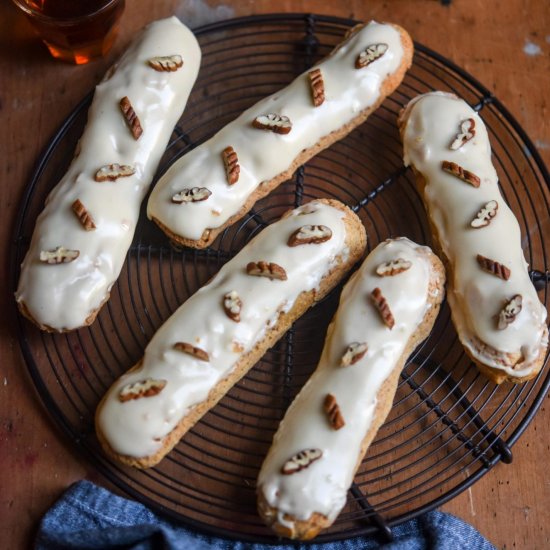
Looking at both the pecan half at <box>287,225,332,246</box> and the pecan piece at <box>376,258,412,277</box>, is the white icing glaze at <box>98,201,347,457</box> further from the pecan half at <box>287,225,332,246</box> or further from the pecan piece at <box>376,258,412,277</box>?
the pecan piece at <box>376,258,412,277</box>

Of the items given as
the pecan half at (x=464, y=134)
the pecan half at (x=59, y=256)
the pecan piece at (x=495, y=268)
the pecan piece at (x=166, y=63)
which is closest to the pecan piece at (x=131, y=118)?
the pecan piece at (x=166, y=63)

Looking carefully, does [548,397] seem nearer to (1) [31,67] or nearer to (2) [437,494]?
(2) [437,494]

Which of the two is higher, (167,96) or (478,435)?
(167,96)

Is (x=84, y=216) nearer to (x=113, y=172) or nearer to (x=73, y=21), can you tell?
(x=113, y=172)

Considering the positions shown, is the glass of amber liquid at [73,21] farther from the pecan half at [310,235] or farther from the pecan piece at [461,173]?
the pecan piece at [461,173]

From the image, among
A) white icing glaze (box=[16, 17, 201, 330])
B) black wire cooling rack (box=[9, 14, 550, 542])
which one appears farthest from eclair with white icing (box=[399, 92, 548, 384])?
white icing glaze (box=[16, 17, 201, 330])

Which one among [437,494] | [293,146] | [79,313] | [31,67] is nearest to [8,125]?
[31,67]

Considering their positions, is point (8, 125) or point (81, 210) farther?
point (8, 125)
